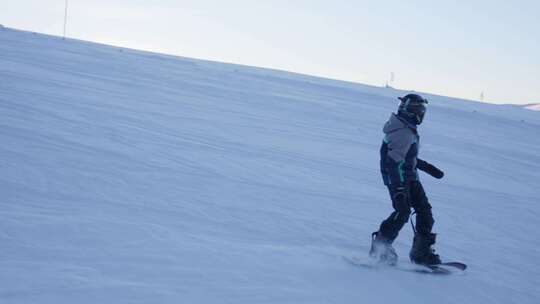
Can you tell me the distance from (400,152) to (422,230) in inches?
36.2

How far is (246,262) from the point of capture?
4766mm

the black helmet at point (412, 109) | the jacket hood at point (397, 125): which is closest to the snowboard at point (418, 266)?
the jacket hood at point (397, 125)

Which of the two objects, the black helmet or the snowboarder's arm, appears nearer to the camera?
the snowboarder's arm

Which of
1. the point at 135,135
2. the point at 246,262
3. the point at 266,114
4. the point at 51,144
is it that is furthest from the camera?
the point at 266,114

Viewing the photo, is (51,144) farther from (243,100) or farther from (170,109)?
(243,100)

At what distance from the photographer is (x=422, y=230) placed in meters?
5.31

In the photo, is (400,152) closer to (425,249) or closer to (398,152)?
(398,152)

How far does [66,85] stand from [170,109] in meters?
3.55

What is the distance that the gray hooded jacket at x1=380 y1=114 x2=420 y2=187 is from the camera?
493 cm

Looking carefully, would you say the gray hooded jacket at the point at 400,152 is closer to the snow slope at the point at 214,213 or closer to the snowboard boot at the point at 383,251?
the snowboard boot at the point at 383,251

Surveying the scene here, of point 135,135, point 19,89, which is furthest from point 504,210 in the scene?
point 19,89

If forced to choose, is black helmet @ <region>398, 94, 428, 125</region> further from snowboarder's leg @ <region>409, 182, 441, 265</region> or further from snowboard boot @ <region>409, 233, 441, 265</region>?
snowboard boot @ <region>409, 233, 441, 265</region>

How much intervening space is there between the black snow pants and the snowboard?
305 millimetres

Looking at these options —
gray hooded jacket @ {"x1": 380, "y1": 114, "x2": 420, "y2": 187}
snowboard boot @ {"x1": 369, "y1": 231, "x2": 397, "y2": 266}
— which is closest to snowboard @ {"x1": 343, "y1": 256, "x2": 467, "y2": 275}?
snowboard boot @ {"x1": 369, "y1": 231, "x2": 397, "y2": 266}
